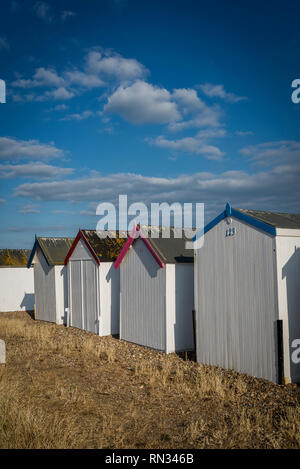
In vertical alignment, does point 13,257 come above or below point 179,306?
above

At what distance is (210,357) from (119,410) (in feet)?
13.7

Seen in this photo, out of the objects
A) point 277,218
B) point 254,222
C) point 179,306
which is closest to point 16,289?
point 179,306

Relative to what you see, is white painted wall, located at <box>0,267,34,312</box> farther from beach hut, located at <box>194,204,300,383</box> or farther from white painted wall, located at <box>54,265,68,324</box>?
beach hut, located at <box>194,204,300,383</box>

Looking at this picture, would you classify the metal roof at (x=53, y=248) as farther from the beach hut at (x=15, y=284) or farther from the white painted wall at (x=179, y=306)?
the white painted wall at (x=179, y=306)

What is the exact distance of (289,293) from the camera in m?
9.93

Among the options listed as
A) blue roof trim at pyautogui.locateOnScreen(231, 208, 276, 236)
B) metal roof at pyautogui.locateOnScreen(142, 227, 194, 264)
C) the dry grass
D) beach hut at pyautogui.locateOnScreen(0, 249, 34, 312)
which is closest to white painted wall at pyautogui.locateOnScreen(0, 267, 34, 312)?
beach hut at pyautogui.locateOnScreen(0, 249, 34, 312)

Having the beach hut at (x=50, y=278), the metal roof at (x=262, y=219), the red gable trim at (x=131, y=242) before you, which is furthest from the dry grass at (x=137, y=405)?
the beach hut at (x=50, y=278)

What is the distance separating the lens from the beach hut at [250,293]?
981cm

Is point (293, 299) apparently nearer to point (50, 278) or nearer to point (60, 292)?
point (60, 292)

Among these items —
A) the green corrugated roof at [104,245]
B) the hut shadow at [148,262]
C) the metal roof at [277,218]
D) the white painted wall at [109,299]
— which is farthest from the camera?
the green corrugated roof at [104,245]

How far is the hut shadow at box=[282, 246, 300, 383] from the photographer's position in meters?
9.83

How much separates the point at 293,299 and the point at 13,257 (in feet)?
78.3

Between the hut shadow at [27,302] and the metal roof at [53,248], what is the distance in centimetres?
546
